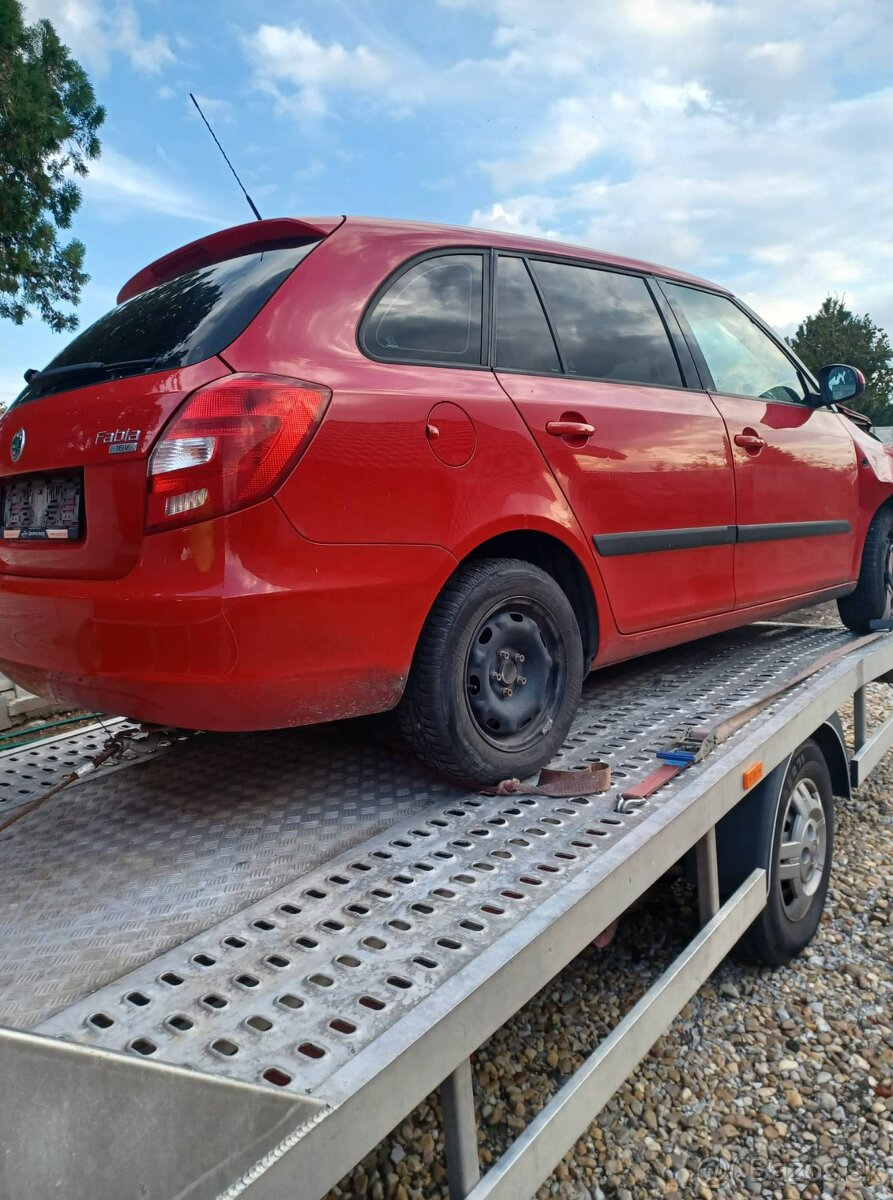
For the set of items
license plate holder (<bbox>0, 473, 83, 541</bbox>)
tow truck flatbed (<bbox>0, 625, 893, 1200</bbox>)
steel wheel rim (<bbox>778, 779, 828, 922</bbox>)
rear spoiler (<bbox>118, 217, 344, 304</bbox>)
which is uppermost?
rear spoiler (<bbox>118, 217, 344, 304</bbox>)

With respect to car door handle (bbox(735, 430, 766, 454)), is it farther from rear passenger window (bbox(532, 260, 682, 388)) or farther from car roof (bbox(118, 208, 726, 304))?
car roof (bbox(118, 208, 726, 304))

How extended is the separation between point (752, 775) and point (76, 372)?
6.89 ft

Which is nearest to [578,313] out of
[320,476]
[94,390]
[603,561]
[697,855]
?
[603,561]

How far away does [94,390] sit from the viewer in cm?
200

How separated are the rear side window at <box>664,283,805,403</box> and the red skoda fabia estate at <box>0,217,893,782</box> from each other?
0.36 meters

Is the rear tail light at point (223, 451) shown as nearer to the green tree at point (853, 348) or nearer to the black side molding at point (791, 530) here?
the black side molding at point (791, 530)

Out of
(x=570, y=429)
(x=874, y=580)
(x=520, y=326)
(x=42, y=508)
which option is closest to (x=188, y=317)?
(x=42, y=508)

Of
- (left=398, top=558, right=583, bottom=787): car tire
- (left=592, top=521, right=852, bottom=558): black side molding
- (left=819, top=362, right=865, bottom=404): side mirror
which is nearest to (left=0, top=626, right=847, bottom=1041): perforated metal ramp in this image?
(left=398, top=558, right=583, bottom=787): car tire

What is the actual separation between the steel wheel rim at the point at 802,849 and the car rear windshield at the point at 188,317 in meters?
2.13

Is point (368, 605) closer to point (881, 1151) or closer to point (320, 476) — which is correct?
point (320, 476)

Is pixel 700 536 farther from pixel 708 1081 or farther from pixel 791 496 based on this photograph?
pixel 708 1081

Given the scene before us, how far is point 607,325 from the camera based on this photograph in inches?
112

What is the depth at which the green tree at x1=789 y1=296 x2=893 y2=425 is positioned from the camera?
32625 millimetres

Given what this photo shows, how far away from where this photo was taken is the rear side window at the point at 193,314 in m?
1.92
